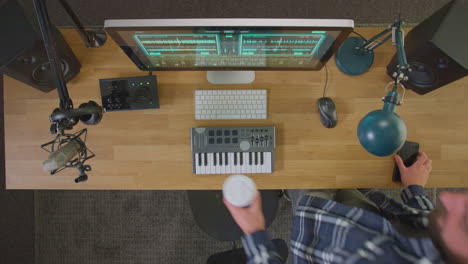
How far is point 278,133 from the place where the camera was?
1.43 meters

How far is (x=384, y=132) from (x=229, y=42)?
0.61 meters

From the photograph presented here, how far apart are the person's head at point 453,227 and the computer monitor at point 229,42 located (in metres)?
0.61

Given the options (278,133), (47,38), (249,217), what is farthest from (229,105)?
(47,38)

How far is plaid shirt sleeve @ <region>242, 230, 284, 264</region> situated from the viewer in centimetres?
119

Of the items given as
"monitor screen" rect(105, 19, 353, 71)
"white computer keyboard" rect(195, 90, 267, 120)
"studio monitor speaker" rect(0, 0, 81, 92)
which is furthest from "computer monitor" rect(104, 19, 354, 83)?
"studio monitor speaker" rect(0, 0, 81, 92)

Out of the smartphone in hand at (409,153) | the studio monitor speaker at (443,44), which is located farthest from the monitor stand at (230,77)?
the smartphone in hand at (409,153)

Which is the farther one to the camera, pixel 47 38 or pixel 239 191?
pixel 239 191

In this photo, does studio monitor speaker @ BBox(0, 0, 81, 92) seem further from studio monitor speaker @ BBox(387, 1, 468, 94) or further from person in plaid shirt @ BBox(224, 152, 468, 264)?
studio monitor speaker @ BBox(387, 1, 468, 94)

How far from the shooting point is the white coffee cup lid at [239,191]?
1.22 metres

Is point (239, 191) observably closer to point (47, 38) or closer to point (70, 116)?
point (70, 116)

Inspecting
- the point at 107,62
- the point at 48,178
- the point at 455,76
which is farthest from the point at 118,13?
the point at 455,76

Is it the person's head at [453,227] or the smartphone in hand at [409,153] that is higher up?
the smartphone in hand at [409,153]

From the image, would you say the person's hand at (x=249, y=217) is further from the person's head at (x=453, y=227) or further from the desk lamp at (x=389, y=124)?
the person's head at (x=453, y=227)

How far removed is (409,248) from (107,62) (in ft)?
4.99
